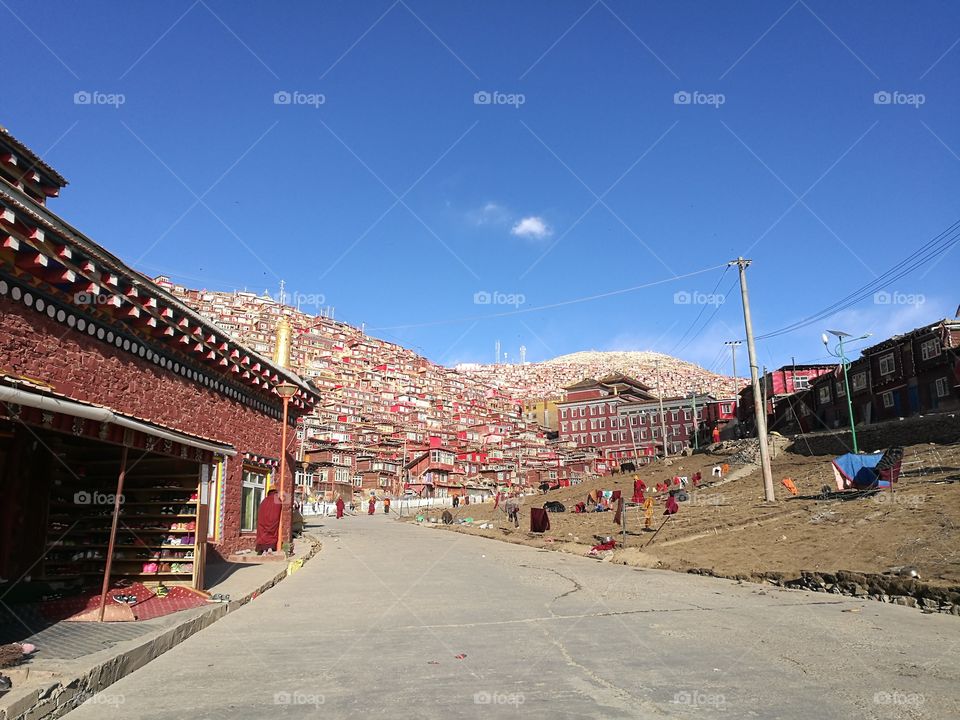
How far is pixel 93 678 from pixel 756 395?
27559 millimetres

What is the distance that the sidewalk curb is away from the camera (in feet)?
16.1

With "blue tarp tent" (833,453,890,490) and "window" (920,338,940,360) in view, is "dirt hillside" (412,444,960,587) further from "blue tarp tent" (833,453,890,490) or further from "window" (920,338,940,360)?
"window" (920,338,940,360)

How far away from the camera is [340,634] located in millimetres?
8414

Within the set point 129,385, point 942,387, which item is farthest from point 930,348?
point 129,385

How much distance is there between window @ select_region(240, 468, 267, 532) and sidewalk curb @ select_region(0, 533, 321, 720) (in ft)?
33.6

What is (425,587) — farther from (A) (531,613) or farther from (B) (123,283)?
(B) (123,283)

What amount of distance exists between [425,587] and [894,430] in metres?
38.1

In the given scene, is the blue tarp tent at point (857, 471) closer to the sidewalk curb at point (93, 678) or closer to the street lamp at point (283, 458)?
the street lamp at point (283, 458)

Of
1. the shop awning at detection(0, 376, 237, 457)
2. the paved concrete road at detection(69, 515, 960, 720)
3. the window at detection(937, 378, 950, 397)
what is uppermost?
the window at detection(937, 378, 950, 397)

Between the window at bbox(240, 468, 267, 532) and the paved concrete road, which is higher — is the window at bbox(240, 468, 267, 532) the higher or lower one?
the higher one

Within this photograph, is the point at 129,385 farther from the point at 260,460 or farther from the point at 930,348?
the point at 930,348

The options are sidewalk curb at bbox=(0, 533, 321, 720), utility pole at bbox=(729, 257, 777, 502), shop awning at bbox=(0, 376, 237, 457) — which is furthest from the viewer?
utility pole at bbox=(729, 257, 777, 502)

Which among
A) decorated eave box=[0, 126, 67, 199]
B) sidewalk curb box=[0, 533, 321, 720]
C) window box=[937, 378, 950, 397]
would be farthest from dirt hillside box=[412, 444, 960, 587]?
decorated eave box=[0, 126, 67, 199]

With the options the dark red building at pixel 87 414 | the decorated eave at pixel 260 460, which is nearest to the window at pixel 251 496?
the decorated eave at pixel 260 460
